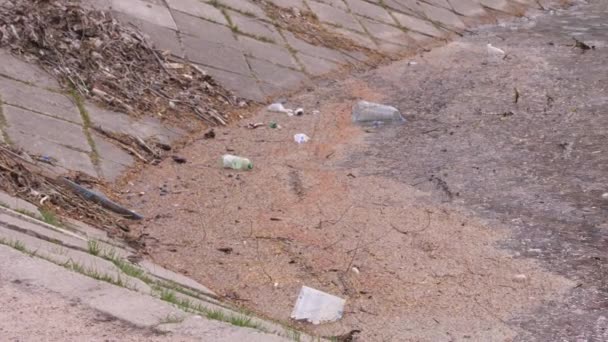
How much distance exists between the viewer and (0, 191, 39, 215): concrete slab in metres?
5.09

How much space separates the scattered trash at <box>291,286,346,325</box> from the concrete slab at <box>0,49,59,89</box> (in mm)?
3157

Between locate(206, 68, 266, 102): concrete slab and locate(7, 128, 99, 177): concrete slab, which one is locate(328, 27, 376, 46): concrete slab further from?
locate(7, 128, 99, 177): concrete slab

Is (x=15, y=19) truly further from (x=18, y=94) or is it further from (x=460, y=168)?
(x=460, y=168)

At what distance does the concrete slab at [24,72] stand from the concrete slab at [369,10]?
4101mm

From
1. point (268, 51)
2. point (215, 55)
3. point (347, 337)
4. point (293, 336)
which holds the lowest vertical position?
point (268, 51)

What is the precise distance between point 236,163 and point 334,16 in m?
3.64

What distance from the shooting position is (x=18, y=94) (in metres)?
6.84

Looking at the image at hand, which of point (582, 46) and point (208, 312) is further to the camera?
point (582, 46)

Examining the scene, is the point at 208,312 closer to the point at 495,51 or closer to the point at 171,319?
the point at 171,319

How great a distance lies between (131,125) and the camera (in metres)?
7.10

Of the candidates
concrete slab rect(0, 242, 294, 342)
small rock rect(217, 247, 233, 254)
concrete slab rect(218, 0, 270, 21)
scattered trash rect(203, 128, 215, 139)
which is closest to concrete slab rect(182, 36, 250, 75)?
concrete slab rect(218, 0, 270, 21)

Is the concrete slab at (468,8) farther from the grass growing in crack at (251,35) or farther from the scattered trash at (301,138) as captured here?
the scattered trash at (301,138)

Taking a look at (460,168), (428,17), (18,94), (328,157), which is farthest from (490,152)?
(428,17)

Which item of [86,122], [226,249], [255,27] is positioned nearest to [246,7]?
[255,27]
